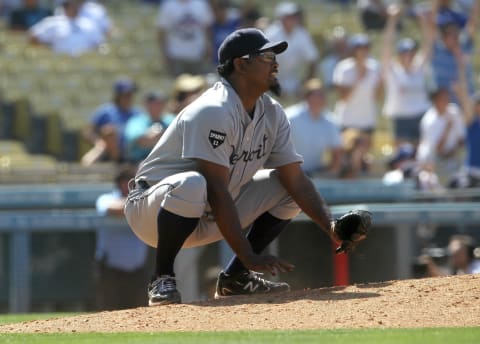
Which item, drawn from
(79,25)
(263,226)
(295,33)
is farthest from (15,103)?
(263,226)

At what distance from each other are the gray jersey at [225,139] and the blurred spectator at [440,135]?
18.6 ft

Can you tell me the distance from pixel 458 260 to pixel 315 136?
225 cm

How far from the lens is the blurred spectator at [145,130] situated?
11102 mm

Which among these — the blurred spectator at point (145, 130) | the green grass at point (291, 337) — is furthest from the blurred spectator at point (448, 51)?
the green grass at point (291, 337)

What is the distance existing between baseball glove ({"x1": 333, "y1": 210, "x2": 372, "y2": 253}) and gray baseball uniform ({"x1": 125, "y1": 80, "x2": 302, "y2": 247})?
1.46 feet

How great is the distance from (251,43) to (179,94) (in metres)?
4.52

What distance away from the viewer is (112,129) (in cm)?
1147

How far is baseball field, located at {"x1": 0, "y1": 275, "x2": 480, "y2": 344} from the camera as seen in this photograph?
16.9 ft

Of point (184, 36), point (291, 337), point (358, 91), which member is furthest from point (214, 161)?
point (184, 36)

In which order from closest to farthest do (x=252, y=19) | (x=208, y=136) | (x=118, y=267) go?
1. (x=208, y=136)
2. (x=118, y=267)
3. (x=252, y=19)

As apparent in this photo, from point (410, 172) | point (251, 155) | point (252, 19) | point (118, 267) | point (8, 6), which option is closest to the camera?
point (251, 155)

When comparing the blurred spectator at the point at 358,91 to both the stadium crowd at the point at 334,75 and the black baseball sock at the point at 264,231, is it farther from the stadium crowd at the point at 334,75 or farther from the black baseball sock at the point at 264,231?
the black baseball sock at the point at 264,231

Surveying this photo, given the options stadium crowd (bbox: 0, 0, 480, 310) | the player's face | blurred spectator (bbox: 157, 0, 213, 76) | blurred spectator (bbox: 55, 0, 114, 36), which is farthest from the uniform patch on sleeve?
blurred spectator (bbox: 55, 0, 114, 36)

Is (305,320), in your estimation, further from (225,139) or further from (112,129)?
(112,129)
